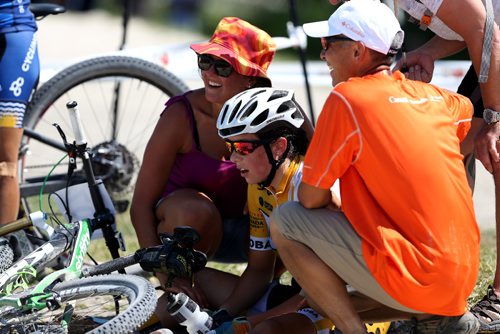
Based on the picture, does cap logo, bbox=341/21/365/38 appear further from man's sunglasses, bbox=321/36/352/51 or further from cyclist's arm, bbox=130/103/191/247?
cyclist's arm, bbox=130/103/191/247

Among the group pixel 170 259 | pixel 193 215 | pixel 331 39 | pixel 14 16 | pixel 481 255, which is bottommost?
pixel 481 255

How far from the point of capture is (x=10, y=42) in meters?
5.27

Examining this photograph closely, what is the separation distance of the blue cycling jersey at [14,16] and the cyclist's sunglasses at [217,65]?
1.18 meters

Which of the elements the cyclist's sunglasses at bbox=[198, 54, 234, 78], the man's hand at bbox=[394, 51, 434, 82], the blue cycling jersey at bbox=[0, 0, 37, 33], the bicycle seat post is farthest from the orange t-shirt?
the blue cycling jersey at bbox=[0, 0, 37, 33]

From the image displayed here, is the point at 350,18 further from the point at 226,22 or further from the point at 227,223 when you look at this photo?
the point at 227,223

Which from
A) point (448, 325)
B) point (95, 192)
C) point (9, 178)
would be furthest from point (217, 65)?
point (448, 325)

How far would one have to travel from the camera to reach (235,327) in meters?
4.14

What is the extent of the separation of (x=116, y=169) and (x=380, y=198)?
2675mm

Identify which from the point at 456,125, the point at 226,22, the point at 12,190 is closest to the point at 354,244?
the point at 456,125

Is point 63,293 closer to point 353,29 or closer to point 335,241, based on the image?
point 335,241

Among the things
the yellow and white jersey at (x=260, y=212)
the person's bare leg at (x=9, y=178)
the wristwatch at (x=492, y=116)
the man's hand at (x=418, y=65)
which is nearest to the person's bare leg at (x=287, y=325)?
the yellow and white jersey at (x=260, y=212)

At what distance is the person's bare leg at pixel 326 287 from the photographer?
12.6 feet

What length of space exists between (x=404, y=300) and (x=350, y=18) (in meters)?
1.05

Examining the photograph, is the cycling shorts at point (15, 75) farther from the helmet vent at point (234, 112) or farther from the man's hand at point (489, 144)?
the man's hand at point (489, 144)
